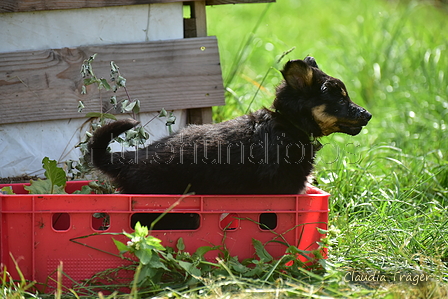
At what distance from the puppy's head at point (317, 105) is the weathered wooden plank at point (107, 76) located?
814 millimetres

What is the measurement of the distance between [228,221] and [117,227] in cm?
58

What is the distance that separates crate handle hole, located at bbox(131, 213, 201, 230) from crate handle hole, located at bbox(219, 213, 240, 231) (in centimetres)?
16

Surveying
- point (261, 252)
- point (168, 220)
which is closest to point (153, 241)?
point (168, 220)

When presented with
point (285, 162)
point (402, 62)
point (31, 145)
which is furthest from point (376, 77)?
point (31, 145)

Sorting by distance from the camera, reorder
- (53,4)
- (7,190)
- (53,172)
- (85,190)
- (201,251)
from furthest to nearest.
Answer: (53,4) < (85,190) < (53,172) < (7,190) < (201,251)

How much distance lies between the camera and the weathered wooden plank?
3.07 meters

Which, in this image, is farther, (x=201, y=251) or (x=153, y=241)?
(x=201, y=251)

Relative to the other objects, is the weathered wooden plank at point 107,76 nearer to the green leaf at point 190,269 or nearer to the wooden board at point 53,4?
the wooden board at point 53,4

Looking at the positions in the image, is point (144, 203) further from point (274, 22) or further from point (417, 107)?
point (274, 22)

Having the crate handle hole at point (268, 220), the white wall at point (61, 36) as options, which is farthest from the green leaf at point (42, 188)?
the crate handle hole at point (268, 220)

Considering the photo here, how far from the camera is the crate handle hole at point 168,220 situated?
8.03 feet

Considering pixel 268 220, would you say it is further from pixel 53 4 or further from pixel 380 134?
pixel 380 134

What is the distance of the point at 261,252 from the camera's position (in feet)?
7.62

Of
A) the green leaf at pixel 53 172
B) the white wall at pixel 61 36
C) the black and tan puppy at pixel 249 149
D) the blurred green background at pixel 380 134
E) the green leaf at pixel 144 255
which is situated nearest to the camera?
the green leaf at pixel 144 255
